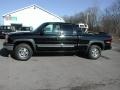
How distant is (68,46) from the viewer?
12.2 m

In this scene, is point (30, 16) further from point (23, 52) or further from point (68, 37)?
point (23, 52)

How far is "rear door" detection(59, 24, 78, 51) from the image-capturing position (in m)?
12.1

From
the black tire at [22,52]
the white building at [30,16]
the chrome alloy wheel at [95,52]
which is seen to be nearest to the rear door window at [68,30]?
the chrome alloy wheel at [95,52]

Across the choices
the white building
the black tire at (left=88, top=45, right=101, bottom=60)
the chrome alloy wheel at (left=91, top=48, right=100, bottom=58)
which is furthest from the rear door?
the white building

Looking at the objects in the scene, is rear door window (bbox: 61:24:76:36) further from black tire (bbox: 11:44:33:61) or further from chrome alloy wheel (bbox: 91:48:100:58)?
black tire (bbox: 11:44:33:61)

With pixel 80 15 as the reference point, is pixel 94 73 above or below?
below

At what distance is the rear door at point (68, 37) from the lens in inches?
475

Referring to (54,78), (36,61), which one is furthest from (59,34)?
(54,78)

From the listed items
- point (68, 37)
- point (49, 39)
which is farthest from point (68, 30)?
point (49, 39)

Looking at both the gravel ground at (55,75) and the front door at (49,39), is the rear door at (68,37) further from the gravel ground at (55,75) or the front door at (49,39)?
the gravel ground at (55,75)

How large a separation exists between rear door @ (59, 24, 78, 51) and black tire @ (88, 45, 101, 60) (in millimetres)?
874

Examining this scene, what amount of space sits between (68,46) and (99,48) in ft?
5.73

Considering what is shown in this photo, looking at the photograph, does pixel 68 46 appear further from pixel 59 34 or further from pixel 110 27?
pixel 110 27

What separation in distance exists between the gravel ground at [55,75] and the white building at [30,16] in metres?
31.3
